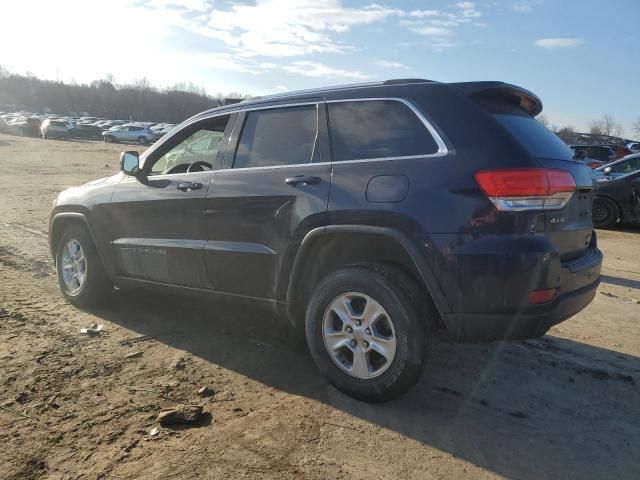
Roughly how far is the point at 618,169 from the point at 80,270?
11.5 meters

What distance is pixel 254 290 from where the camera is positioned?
3.92 m

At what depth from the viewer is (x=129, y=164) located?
4781 millimetres

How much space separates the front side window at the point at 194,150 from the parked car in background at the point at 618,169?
1017 cm

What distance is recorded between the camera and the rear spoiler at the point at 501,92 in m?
3.38

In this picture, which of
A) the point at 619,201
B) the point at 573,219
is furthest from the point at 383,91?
the point at 619,201

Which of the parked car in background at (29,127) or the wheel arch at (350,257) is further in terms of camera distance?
the parked car in background at (29,127)

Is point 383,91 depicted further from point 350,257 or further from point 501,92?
point 350,257

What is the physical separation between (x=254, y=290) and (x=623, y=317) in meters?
3.85

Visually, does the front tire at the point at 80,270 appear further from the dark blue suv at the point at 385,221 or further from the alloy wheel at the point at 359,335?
the alloy wheel at the point at 359,335

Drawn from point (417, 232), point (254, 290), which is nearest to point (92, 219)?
point (254, 290)

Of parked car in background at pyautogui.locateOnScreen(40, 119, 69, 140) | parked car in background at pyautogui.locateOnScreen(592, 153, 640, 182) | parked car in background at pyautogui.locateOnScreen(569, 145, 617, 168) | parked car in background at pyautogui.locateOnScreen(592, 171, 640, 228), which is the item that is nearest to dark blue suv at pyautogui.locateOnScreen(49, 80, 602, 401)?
parked car in background at pyautogui.locateOnScreen(592, 171, 640, 228)

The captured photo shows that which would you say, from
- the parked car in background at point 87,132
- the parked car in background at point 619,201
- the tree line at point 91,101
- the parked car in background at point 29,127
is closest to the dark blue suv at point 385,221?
the parked car in background at point 619,201

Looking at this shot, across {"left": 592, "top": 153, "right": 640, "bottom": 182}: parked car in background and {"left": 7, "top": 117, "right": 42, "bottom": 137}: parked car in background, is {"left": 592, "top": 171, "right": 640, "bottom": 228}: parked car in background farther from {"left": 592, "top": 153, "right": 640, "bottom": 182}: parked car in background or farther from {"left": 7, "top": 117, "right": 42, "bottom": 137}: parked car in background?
{"left": 7, "top": 117, "right": 42, "bottom": 137}: parked car in background

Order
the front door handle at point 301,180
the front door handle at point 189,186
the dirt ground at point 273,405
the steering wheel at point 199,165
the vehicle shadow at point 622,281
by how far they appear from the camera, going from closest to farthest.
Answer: the dirt ground at point 273,405, the front door handle at point 301,180, the front door handle at point 189,186, the steering wheel at point 199,165, the vehicle shadow at point 622,281
